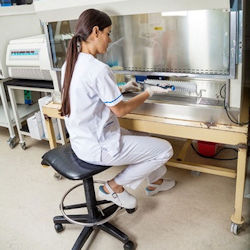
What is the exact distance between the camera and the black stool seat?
1367 mm

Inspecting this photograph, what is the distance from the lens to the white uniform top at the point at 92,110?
1.31 meters

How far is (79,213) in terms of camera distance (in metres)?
1.82

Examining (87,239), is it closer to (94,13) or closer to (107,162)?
(107,162)

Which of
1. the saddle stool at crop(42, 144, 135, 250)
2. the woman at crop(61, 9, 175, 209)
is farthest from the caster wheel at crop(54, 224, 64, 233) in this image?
the woman at crop(61, 9, 175, 209)

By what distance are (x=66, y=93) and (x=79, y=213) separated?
0.83m

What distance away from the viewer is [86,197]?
1575mm

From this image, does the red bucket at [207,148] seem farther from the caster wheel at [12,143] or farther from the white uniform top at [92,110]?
the caster wheel at [12,143]

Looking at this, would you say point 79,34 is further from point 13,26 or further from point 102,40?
point 13,26

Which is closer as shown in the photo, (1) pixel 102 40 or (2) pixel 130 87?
(1) pixel 102 40

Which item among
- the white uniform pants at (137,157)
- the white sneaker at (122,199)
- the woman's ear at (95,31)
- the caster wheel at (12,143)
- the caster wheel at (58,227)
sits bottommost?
the caster wheel at (58,227)

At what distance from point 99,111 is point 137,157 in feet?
0.98

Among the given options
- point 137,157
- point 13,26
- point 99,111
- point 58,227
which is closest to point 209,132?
point 137,157

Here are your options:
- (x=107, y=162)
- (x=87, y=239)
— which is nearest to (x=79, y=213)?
(x=87, y=239)

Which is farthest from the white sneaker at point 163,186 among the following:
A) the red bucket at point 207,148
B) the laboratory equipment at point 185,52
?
the laboratory equipment at point 185,52
